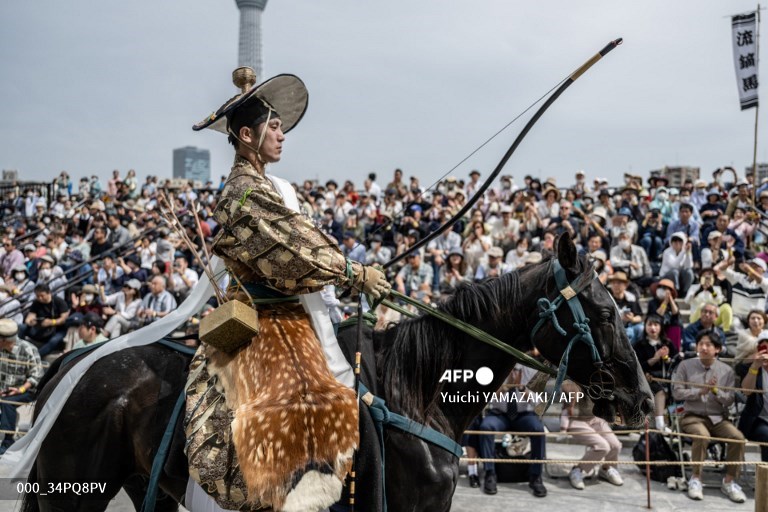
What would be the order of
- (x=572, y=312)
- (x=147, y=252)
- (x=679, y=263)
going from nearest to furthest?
(x=572, y=312) → (x=679, y=263) → (x=147, y=252)

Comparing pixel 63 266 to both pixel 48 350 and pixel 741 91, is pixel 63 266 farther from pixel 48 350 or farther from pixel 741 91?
pixel 741 91

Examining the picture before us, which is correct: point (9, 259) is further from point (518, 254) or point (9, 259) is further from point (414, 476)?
point (414, 476)

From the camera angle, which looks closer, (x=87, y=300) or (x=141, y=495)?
(x=141, y=495)

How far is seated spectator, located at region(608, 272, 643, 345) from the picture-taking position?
8781 millimetres

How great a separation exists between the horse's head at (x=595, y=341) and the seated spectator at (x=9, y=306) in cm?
1059

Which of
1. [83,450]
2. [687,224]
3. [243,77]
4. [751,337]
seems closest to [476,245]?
[687,224]

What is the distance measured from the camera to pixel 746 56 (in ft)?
39.0

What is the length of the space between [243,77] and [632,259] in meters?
9.45

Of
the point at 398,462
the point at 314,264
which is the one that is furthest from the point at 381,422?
the point at 314,264

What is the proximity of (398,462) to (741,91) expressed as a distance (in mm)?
10965

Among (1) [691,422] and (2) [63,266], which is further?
(2) [63,266]

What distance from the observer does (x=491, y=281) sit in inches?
149

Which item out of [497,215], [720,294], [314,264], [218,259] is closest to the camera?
[314,264]
